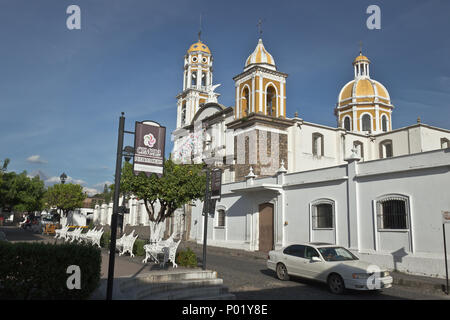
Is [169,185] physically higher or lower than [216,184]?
higher

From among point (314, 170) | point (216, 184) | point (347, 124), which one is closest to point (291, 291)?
point (216, 184)

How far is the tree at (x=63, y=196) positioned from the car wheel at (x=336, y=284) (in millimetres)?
36655

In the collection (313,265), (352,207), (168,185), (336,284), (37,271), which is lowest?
(336,284)

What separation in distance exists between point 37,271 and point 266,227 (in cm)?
1635

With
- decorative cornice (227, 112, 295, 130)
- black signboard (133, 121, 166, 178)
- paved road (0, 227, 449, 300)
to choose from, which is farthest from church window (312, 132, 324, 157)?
black signboard (133, 121, 166, 178)

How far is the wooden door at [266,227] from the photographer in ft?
71.2

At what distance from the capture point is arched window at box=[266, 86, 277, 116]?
3017 centimetres

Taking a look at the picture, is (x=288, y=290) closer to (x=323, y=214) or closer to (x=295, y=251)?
(x=295, y=251)

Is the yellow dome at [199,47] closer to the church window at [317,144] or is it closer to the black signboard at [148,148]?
the church window at [317,144]

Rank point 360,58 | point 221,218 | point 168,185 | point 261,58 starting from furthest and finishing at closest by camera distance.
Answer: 1. point 360,58
2. point 261,58
3. point 221,218
4. point 168,185

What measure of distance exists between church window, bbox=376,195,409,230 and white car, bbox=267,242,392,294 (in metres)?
4.63

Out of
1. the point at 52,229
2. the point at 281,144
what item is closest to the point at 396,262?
the point at 281,144

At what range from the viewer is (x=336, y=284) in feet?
34.7
